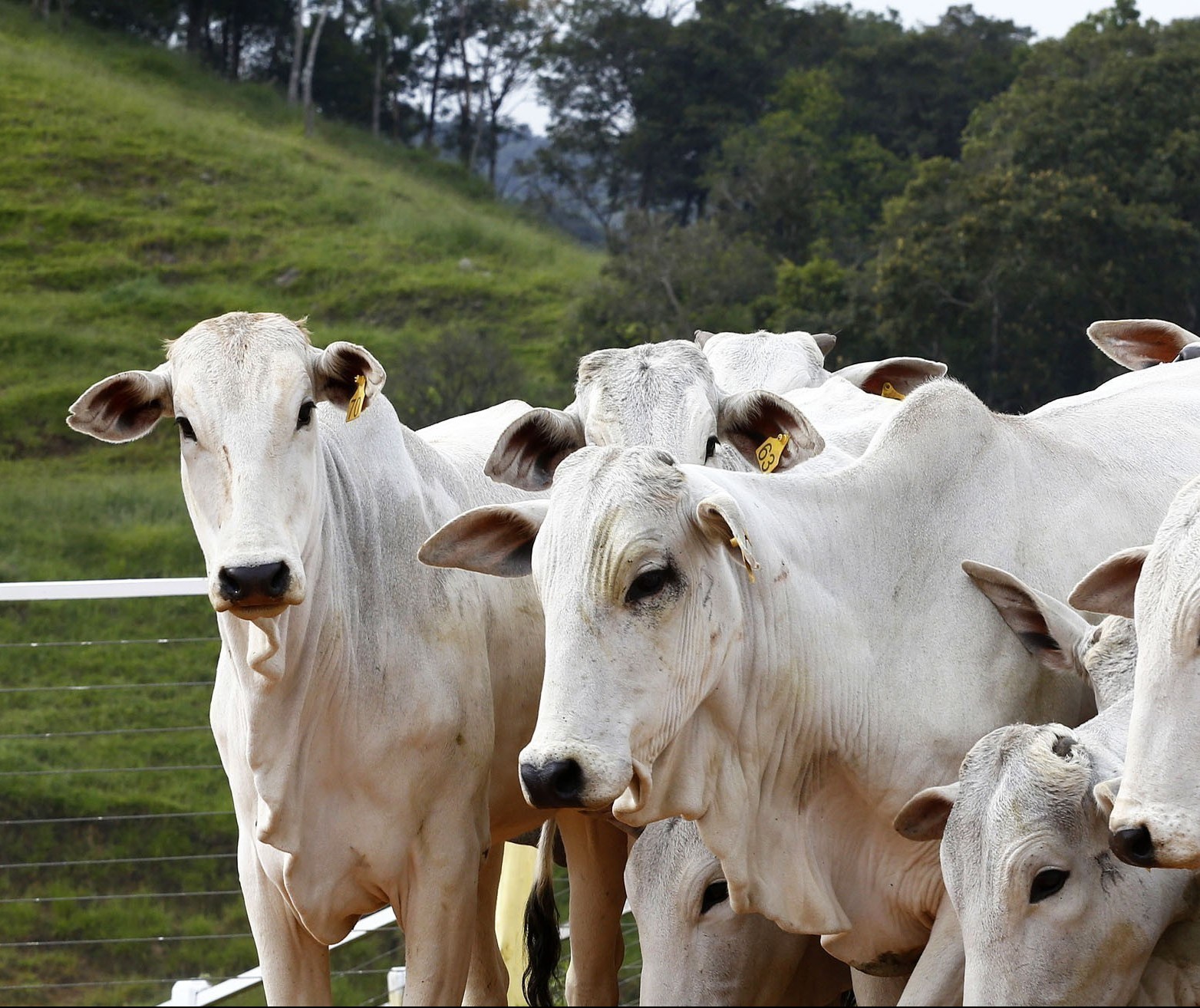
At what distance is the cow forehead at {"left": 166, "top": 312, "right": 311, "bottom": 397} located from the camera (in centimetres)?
420

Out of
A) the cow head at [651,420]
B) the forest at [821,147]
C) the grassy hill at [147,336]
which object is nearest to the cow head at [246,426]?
the cow head at [651,420]

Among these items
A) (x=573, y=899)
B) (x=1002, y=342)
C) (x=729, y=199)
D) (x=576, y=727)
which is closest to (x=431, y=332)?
(x=729, y=199)

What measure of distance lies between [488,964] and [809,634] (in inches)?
81.1

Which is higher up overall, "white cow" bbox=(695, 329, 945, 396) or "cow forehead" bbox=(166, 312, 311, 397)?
"cow forehead" bbox=(166, 312, 311, 397)

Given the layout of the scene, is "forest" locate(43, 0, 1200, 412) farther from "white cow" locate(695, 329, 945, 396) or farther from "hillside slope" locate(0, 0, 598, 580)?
"white cow" locate(695, 329, 945, 396)

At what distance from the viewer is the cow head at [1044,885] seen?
3354 mm

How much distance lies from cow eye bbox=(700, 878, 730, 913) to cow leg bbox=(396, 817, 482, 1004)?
620 millimetres

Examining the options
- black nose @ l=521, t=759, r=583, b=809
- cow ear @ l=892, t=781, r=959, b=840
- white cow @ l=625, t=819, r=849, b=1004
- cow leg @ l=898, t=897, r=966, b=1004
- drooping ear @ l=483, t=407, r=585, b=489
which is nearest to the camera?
black nose @ l=521, t=759, r=583, b=809

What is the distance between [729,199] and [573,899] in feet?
95.8

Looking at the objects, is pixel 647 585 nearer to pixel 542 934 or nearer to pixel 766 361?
pixel 542 934

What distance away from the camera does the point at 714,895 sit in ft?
14.6

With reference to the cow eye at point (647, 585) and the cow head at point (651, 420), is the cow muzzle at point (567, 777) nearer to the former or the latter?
the cow eye at point (647, 585)

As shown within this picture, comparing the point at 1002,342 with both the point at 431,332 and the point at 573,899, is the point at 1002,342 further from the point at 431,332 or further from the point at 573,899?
the point at 573,899

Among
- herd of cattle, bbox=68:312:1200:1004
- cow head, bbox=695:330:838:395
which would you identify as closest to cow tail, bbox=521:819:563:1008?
herd of cattle, bbox=68:312:1200:1004
